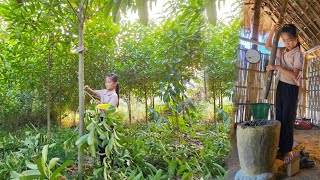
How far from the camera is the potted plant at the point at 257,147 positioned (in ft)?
1.41

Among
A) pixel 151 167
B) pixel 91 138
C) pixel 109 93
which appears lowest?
pixel 151 167

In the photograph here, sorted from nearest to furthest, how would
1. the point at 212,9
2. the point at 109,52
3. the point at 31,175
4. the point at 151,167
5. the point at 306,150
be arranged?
the point at 306,150 → the point at 212,9 → the point at 31,175 → the point at 151,167 → the point at 109,52

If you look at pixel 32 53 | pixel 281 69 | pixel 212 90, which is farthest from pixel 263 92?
pixel 32 53

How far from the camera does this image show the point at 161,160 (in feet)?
3.93

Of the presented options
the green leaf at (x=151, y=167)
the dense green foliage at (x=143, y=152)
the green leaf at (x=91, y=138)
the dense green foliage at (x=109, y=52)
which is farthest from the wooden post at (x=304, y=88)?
the green leaf at (x=151, y=167)

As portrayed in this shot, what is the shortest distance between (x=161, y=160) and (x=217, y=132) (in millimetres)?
275

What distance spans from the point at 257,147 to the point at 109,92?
30.5 inches

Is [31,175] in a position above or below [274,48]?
below

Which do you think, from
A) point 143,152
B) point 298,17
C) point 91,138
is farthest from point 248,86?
point 143,152

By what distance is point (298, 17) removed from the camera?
48 centimetres

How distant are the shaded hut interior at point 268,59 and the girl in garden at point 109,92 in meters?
0.71

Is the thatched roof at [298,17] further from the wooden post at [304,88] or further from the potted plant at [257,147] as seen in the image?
the potted plant at [257,147]

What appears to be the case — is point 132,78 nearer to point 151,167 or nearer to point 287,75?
point 151,167

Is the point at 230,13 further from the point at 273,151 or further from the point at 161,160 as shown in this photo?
the point at 161,160
